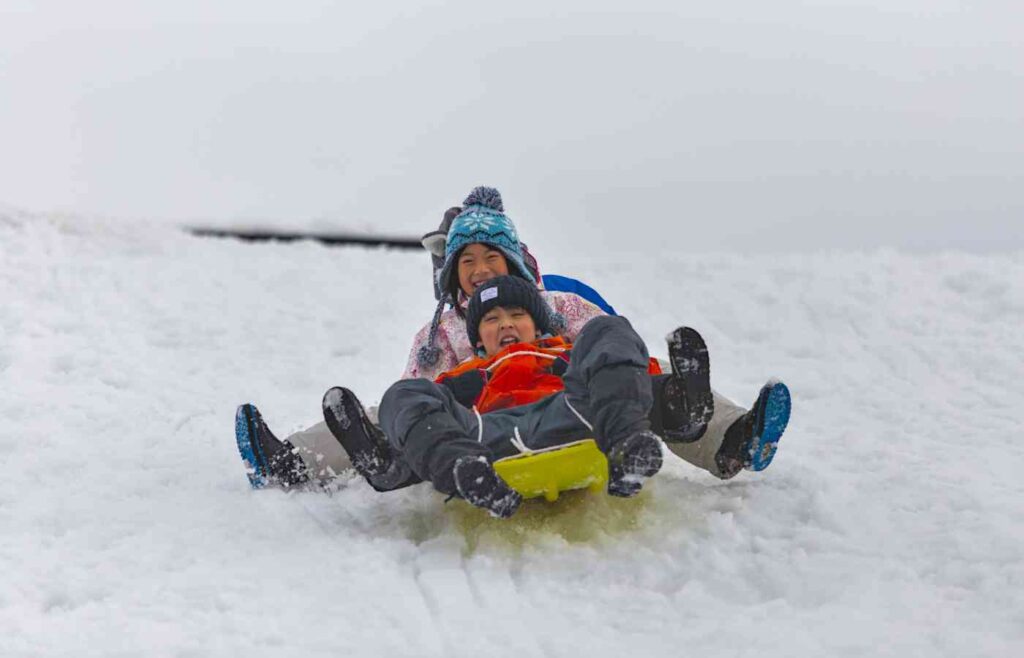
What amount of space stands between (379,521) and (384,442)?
0.24m

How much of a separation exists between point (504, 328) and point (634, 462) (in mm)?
1007

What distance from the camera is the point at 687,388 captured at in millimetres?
2592

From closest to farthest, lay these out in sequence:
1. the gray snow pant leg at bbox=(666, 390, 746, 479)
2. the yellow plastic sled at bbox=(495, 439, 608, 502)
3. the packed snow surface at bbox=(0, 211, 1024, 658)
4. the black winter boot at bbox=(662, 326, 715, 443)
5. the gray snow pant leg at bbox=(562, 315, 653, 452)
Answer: the packed snow surface at bbox=(0, 211, 1024, 658) → the gray snow pant leg at bbox=(562, 315, 653, 452) → the yellow plastic sled at bbox=(495, 439, 608, 502) → the black winter boot at bbox=(662, 326, 715, 443) → the gray snow pant leg at bbox=(666, 390, 746, 479)

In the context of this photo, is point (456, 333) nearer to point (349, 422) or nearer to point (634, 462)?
point (349, 422)

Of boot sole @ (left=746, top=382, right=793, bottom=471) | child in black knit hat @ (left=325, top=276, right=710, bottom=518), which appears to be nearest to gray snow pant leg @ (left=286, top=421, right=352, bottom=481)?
child in black knit hat @ (left=325, top=276, right=710, bottom=518)

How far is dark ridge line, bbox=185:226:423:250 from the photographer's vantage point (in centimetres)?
784

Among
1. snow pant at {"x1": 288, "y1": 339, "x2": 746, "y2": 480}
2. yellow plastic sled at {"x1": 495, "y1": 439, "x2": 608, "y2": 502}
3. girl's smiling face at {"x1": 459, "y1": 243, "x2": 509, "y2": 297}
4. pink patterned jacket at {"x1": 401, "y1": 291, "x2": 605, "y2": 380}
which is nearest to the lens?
yellow plastic sled at {"x1": 495, "y1": 439, "x2": 608, "y2": 502}

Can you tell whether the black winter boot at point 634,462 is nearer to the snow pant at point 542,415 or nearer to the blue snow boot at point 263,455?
the snow pant at point 542,415

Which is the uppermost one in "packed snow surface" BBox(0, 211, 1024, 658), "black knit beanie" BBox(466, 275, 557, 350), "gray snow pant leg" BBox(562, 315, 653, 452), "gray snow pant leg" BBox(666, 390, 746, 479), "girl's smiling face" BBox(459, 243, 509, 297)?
"girl's smiling face" BBox(459, 243, 509, 297)

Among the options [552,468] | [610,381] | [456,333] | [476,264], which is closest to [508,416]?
Result: [552,468]

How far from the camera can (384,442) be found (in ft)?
8.63

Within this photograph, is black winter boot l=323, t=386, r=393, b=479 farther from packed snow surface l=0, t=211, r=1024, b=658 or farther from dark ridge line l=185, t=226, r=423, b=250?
dark ridge line l=185, t=226, r=423, b=250

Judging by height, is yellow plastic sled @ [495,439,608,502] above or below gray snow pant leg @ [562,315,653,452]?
below

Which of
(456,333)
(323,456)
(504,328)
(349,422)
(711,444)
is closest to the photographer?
(349,422)
